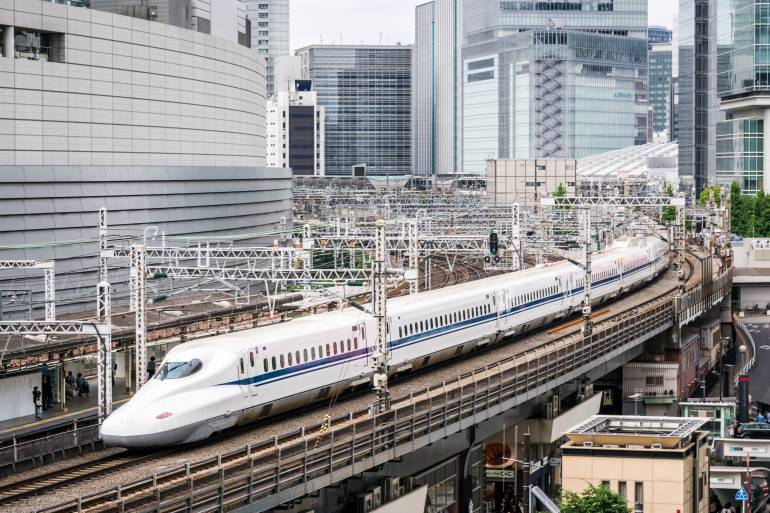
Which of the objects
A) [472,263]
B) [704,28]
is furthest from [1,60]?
[704,28]

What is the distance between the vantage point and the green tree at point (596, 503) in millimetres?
33594

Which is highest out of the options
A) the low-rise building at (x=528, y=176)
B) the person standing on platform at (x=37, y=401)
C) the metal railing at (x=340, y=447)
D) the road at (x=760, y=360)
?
the low-rise building at (x=528, y=176)

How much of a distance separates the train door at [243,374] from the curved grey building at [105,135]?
86.0 feet

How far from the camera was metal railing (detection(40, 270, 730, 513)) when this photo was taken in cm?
2666

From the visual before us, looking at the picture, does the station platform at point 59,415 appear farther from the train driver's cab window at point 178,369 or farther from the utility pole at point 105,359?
the train driver's cab window at point 178,369

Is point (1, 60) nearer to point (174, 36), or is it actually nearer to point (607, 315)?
point (174, 36)

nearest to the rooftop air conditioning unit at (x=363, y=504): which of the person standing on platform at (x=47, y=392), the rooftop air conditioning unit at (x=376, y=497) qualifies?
the rooftop air conditioning unit at (x=376, y=497)

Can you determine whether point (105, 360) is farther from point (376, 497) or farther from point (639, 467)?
point (639, 467)

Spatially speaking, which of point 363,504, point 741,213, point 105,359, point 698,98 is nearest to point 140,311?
point 105,359

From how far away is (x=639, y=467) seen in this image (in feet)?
122

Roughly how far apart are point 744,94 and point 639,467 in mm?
111953

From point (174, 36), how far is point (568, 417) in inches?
1536

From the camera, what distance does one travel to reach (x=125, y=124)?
76.4 meters

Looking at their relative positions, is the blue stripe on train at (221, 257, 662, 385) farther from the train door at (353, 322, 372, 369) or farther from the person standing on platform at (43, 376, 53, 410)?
the person standing on platform at (43, 376, 53, 410)
